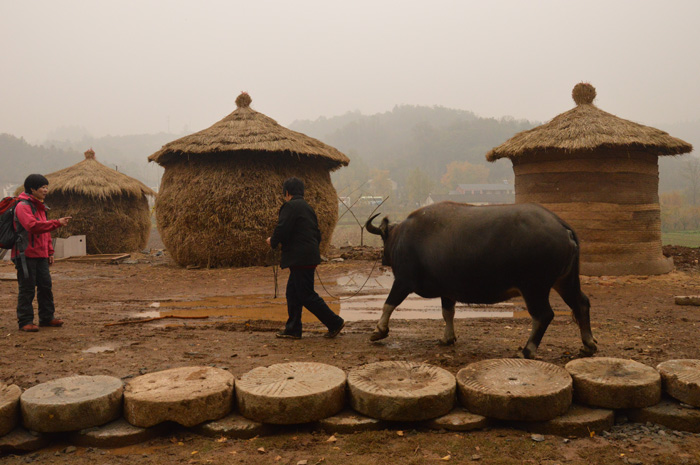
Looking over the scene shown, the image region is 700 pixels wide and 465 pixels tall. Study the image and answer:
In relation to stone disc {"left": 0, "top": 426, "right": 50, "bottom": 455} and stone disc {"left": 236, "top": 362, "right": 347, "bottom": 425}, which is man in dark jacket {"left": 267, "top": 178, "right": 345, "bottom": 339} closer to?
stone disc {"left": 236, "top": 362, "right": 347, "bottom": 425}

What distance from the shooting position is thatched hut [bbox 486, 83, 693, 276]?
9.85 meters

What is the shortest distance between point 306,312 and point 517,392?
4477mm

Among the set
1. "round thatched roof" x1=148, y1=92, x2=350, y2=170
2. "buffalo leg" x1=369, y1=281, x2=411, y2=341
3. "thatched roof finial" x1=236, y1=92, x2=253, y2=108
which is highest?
"thatched roof finial" x1=236, y1=92, x2=253, y2=108

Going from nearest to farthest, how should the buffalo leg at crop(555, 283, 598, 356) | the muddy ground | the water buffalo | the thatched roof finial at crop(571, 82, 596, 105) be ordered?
the muddy ground, the water buffalo, the buffalo leg at crop(555, 283, 598, 356), the thatched roof finial at crop(571, 82, 596, 105)

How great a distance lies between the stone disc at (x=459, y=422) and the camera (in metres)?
3.12

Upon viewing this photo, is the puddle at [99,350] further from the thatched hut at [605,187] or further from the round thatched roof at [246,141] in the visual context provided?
the thatched hut at [605,187]

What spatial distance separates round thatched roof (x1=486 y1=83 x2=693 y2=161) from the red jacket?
27.8 feet

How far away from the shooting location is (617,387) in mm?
3234

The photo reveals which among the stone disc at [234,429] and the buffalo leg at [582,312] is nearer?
the stone disc at [234,429]

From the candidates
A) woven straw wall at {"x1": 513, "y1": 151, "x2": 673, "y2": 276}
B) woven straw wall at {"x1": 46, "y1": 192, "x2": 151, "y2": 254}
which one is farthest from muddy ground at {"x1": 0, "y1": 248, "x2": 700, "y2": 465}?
woven straw wall at {"x1": 46, "y1": 192, "x2": 151, "y2": 254}

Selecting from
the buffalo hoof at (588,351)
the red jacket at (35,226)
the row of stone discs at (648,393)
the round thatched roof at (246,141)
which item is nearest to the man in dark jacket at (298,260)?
the buffalo hoof at (588,351)

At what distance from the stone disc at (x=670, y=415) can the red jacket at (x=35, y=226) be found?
19.0ft

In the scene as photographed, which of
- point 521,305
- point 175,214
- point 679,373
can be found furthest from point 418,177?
point 679,373

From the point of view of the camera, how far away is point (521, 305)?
24.9 feet
